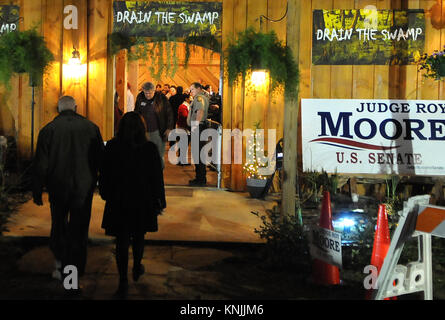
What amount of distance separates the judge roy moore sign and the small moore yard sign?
114 inches

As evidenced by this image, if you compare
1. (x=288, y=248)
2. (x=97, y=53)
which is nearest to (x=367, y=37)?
(x=97, y=53)

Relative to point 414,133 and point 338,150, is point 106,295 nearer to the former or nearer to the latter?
point 338,150

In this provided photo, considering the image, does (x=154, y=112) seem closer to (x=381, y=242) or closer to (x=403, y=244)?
(x=381, y=242)

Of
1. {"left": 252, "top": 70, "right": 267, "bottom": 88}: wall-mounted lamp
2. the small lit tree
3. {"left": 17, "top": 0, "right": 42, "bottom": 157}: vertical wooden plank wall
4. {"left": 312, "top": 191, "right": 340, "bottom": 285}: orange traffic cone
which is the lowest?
{"left": 312, "top": 191, "right": 340, "bottom": 285}: orange traffic cone

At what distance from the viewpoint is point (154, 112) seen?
31.4 feet

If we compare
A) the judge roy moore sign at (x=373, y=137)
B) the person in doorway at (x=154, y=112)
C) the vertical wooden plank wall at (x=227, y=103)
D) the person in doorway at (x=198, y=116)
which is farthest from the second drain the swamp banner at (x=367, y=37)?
the person in doorway at (x=154, y=112)

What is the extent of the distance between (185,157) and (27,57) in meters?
6.48

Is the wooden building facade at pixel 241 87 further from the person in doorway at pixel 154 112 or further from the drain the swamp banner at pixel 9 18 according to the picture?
the person in doorway at pixel 154 112

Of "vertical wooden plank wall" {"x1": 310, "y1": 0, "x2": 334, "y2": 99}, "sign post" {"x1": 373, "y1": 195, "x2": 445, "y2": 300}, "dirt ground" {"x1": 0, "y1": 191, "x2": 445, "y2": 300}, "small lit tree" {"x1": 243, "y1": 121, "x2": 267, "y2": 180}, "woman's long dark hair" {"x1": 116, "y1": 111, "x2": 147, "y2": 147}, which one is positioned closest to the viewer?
"sign post" {"x1": 373, "y1": 195, "x2": 445, "y2": 300}

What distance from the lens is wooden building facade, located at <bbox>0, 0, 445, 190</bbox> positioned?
10.5 meters

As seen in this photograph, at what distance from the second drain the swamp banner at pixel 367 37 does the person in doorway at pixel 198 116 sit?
6.70 ft

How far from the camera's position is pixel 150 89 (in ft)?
31.2

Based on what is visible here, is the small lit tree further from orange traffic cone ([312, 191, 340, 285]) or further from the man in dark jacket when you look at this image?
the man in dark jacket

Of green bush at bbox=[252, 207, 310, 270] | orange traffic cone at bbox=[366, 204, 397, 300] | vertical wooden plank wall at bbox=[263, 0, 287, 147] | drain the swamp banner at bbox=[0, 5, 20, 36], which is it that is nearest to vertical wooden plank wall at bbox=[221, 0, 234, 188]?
vertical wooden plank wall at bbox=[263, 0, 287, 147]
